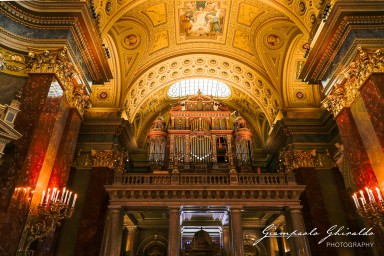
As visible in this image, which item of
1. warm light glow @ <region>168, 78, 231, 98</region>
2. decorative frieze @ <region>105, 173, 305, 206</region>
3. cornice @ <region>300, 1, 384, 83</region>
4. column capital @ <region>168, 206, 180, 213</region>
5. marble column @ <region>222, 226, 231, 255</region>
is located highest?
warm light glow @ <region>168, 78, 231, 98</region>

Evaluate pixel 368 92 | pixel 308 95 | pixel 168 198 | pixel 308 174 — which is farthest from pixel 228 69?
pixel 368 92

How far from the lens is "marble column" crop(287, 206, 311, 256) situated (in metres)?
10.3

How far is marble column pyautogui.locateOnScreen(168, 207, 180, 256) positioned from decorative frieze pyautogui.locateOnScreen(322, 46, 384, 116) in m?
6.71

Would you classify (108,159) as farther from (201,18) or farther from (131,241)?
(201,18)

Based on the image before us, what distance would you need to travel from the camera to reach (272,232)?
15305 millimetres

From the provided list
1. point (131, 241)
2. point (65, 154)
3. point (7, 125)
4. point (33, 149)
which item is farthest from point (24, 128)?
point (131, 241)

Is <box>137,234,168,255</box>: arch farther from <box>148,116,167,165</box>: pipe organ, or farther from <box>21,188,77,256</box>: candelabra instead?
<box>21,188,77,256</box>: candelabra

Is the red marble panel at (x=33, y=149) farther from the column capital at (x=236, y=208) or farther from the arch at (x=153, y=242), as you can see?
the arch at (x=153, y=242)

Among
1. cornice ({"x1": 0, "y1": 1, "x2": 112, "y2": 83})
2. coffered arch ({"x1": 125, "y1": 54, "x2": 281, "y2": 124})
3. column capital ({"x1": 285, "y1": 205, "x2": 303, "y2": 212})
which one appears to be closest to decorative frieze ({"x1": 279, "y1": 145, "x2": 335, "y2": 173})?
column capital ({"x1": 285, "y1": 205, "x2": 303, "y2": 212})

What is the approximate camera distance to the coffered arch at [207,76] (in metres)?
15.5

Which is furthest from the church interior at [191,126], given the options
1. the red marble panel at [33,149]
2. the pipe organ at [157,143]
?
the pipe organ at [157,143]

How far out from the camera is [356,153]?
7707mm

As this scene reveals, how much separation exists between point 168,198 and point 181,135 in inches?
197

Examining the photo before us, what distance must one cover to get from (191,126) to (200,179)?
4.98 m
